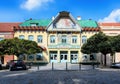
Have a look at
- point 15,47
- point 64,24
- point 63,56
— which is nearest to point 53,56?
point 63,56

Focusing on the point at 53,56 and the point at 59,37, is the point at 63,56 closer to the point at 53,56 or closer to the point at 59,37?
the point at 53,56

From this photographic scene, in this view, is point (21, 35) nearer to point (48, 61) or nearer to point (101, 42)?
point (48, 61)

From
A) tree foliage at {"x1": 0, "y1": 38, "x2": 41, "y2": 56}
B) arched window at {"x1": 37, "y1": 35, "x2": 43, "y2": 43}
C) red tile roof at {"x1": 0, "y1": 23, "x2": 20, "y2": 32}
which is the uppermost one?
red tile roof at {"x1": 0, "y1": 23, "x2": 20, "y2": 32}

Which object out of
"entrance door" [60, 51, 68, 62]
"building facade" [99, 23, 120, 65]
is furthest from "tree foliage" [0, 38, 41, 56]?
"building facade" [99, 23, 120, 65]

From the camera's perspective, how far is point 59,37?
56.0 metres

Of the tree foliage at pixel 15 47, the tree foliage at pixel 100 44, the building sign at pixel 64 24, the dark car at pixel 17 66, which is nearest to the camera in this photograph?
the dark car at pixel 17 66

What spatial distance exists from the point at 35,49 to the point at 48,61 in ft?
37.2

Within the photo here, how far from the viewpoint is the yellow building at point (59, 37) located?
55594mm

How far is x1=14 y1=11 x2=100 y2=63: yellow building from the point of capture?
182 feet

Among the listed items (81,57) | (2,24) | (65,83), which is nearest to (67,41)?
(81,57)

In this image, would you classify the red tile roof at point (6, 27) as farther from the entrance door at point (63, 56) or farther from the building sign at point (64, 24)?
the entrance door at point (63, 56)

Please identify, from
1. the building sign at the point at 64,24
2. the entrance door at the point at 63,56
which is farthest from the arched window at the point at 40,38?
the entrance door at the point at 63,56

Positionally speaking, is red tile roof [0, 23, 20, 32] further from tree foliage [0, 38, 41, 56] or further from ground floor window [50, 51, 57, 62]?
tree foliage [0, 38, 41, 56]

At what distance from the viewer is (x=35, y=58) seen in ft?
183
